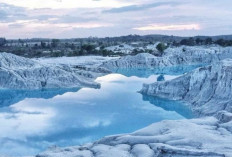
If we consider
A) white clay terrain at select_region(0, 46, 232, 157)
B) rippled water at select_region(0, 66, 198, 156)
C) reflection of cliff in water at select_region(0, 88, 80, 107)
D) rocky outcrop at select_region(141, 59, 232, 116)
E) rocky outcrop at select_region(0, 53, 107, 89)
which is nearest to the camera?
white clay terrain at select_region(0, 46, 232, 157)

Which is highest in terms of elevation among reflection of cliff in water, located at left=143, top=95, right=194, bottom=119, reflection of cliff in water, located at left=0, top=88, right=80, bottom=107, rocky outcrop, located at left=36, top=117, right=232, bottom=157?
rocky outcrop, located at left=36, top=117, right=232, bottom=157

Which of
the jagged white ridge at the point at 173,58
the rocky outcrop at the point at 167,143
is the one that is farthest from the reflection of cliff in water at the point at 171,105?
the jagged white ridge at the point at 173,58

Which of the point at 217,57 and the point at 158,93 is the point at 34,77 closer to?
the point at 158,93

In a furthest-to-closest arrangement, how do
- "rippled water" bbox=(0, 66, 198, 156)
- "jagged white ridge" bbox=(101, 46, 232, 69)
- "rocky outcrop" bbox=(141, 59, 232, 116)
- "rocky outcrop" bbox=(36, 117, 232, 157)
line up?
"jagged white ridge" bbox=(101, 46, 232, 69)
"rocky outcrop" bbox=(141, 59, 232, 116)
"rippled water" bbox=(0, 66, 198, 156)
"rocky outcrop" bbox=(36, 117, 232, 157)

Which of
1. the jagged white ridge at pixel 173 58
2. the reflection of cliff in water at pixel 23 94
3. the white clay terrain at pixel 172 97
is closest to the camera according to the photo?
the white clay terrain at pixel 172 97

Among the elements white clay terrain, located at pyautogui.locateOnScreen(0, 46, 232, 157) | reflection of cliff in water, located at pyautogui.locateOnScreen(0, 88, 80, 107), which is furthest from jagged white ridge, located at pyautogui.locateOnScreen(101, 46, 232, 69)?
reflection of cliff in water, located at pyautogui.locateOnScreen(0, 88, 80, 107)

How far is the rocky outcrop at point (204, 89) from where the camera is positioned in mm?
21938

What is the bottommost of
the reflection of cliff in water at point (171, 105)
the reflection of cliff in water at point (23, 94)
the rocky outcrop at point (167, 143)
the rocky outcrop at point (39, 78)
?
the reflection of cliff in water at point (23, 94)

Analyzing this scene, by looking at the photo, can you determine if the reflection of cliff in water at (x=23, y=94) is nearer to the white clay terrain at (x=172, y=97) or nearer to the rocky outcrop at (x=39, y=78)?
the rocky outcrop at (x=39, y=78)

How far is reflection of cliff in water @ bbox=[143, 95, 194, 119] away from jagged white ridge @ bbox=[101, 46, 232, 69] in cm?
2197

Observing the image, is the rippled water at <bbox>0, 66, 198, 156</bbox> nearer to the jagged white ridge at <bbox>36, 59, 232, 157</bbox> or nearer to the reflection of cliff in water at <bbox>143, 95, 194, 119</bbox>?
the reflection of cliff in water at <bbox>143, 95, 194, 119</bbox>

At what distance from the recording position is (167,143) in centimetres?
1030

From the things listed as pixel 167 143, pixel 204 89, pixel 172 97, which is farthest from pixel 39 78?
pixel 167 143

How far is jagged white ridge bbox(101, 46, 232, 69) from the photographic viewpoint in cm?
5116
